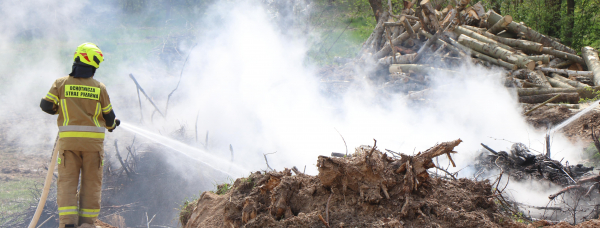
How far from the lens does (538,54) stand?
9703 mm

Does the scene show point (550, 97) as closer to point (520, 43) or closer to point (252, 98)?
point (520, 43)

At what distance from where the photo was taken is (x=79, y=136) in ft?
12.1

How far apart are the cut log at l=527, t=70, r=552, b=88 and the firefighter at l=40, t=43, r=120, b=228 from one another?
884cm

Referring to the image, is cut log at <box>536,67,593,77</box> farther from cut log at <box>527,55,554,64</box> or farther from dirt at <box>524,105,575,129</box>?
dirt at <box>524,105,575,129</box>

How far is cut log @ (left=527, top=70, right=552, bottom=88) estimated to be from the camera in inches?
331

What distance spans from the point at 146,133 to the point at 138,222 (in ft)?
9.07

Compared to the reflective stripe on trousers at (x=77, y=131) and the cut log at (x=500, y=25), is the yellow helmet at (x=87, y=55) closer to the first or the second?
the reflective stripe on trousers at (x=77, y=131)

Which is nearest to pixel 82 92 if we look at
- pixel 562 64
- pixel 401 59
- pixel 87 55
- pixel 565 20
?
pixel 87 55

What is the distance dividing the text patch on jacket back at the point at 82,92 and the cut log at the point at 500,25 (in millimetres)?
10162

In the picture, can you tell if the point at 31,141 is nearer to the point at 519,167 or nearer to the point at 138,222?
the point at 138,222

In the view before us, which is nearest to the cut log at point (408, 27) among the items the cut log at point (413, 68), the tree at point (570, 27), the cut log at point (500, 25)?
the cut log at point (413, 68)

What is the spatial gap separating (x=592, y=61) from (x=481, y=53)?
2823 millimetres

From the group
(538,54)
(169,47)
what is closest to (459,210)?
(538,54)

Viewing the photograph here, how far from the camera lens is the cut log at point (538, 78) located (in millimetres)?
8414
